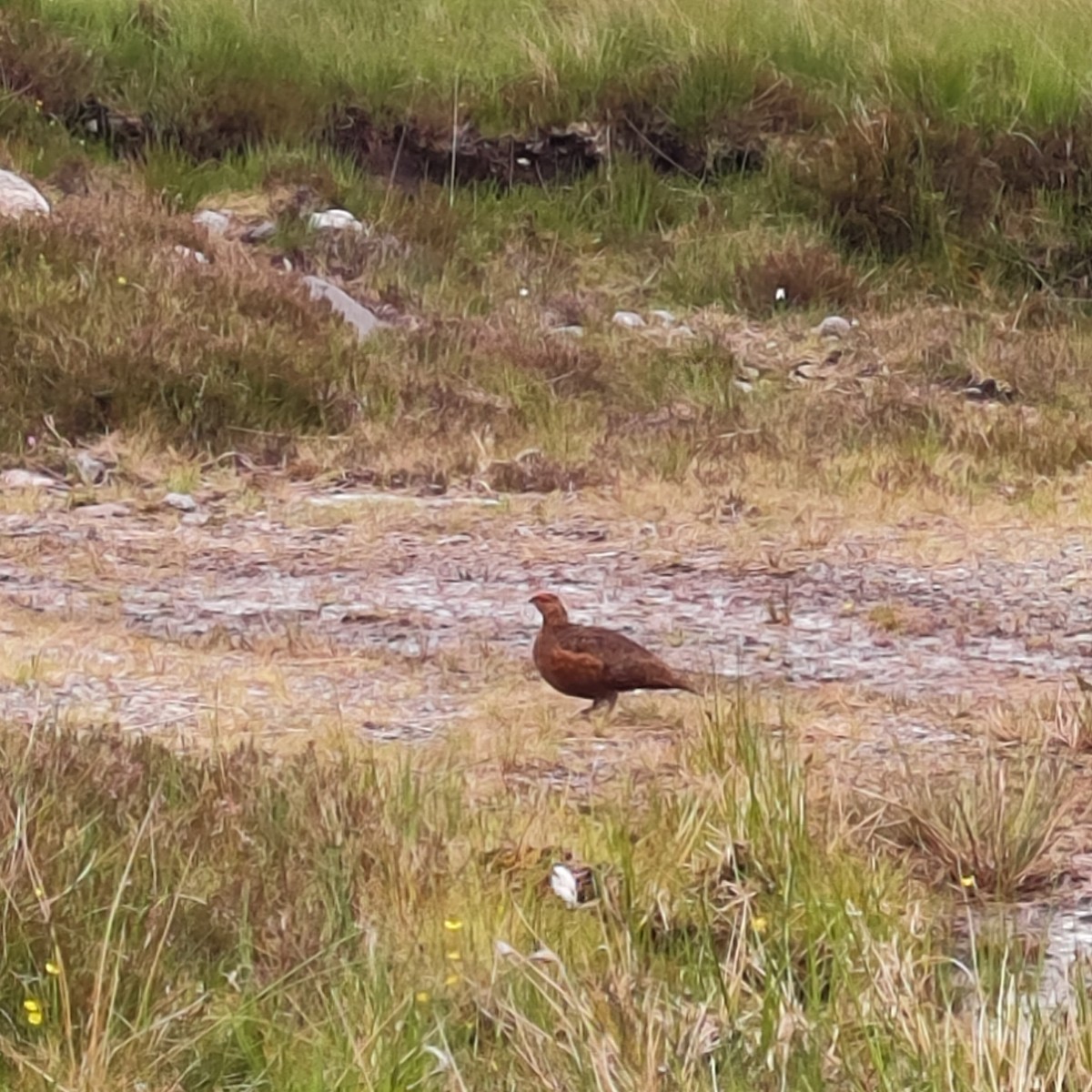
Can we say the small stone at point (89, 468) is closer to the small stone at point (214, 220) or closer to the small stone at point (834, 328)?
the small stone at point (214, 220)

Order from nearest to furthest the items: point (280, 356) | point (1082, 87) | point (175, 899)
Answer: point (175, 899), point (280, 356), point (1082, 87)

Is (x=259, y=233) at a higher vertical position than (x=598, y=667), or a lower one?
lower

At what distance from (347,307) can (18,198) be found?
1.61 metres

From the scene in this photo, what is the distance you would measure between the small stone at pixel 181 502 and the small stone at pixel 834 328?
12.5ft

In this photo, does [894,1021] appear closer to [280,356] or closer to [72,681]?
[72,681]

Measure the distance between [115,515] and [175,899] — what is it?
12.9 ft

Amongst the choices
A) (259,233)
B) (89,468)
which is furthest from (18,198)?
(89,468)

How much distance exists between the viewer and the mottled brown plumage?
160 inches

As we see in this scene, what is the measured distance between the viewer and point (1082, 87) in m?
10.7

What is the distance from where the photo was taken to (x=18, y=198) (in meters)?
8.96

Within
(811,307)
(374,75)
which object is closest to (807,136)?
(811,307)

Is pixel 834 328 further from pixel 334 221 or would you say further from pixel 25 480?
pixel 25 480

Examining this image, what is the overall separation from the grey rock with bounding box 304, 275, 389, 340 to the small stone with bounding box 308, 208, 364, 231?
2.65 feet

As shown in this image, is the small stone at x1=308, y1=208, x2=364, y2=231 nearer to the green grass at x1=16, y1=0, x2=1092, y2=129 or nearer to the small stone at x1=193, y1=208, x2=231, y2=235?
the small stone at x1=193, y1=208, x2=231, y2=235
